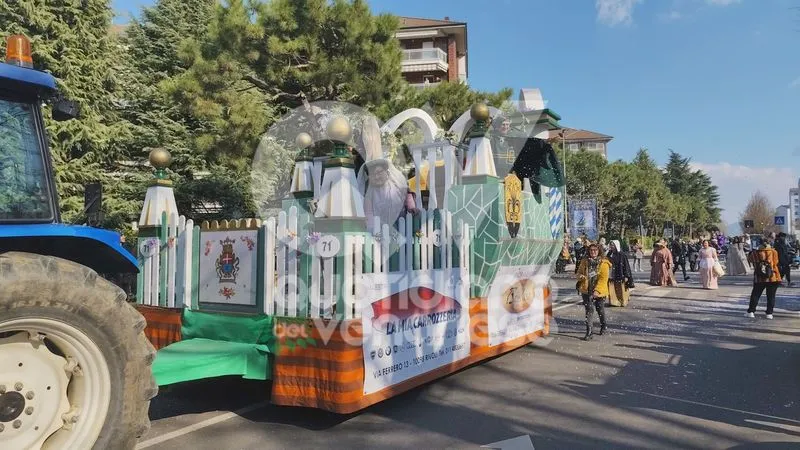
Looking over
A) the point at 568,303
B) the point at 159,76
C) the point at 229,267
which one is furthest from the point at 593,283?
the point at 159,76

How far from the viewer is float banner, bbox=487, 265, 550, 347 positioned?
7055mm

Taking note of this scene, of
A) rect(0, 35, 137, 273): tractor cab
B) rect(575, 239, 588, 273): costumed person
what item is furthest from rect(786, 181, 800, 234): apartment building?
rect(0, 35, 137, 273): tractor cab

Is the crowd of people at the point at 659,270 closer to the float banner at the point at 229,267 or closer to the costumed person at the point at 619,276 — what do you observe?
the costumed person at the point at 619,276

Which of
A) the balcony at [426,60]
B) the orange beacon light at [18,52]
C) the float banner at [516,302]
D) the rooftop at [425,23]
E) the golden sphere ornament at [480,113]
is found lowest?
the float banner at [516,302]

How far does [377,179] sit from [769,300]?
29.5 feet

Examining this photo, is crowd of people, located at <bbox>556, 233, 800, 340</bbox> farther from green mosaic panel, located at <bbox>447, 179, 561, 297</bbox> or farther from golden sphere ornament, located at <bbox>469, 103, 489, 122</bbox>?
golden sphere ornament, located at <bbox>469, 103, 489, 122</bbox>

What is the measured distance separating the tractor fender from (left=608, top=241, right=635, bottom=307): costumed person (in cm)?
1046

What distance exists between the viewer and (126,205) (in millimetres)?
18062

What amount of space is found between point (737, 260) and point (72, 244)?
2561cm

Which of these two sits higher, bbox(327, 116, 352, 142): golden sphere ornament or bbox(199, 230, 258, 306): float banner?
bbox(327, 116, 352, 142): golden sphere ornament

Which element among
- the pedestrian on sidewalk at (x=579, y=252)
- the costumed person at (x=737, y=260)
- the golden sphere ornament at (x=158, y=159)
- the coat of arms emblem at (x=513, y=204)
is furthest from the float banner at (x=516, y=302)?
the costumed person at (x=737, y=260)

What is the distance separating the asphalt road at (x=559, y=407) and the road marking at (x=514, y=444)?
0.07 metres

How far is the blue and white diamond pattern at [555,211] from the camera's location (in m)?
9.08

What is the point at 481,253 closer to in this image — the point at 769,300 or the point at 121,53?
the point at 769,300
